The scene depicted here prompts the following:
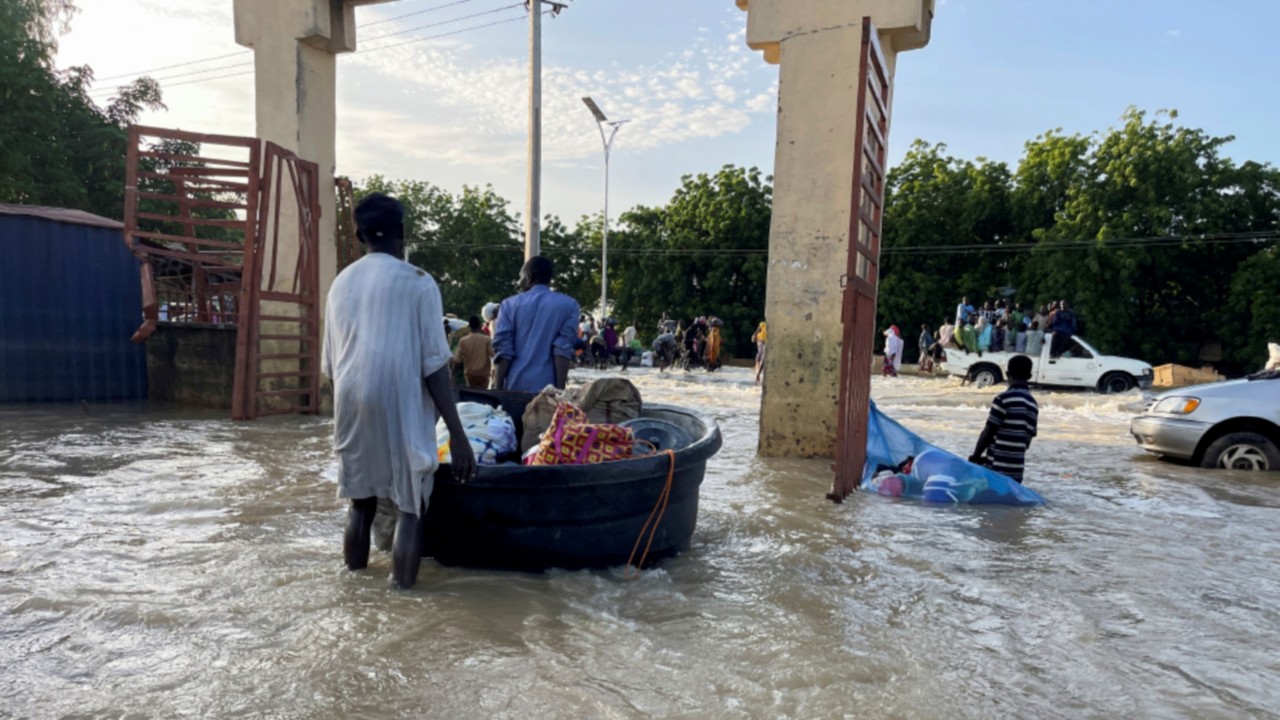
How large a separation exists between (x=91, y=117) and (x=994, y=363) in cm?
2509

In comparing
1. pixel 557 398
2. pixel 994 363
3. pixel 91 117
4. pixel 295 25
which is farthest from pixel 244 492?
pixel 91 117

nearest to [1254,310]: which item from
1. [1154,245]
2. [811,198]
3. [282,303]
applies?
[1154,245]

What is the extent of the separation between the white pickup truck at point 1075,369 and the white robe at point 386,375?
17.5m

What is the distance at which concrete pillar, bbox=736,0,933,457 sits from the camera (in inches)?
296

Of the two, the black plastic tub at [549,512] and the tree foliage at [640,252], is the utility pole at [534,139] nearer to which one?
the black plastic tub at [549,512]

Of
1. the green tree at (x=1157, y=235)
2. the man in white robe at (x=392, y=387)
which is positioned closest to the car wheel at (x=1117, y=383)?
the green tree at (x=1157, y=235)

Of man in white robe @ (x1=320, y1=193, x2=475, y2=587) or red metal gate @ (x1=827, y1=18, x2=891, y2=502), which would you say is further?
red metal gate @ (x1=827, y1=18, x2=891, y2=502)

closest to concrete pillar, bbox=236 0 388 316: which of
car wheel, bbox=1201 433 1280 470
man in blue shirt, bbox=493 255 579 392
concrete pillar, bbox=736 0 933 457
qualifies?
concrete pillar, bbox=736 0 933 457

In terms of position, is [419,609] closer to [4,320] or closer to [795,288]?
[795,288]

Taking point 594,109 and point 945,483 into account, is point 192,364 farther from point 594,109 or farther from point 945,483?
point 594,109

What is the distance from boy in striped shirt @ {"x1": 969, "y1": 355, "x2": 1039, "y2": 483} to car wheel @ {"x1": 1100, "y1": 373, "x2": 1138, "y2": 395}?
47.5 ft

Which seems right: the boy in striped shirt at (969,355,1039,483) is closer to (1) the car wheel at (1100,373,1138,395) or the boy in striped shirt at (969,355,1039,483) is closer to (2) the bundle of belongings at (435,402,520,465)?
(2) the bundle of belongings at (435,402,520,465)

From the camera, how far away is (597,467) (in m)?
3.59

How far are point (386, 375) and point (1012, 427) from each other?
4734 mm
